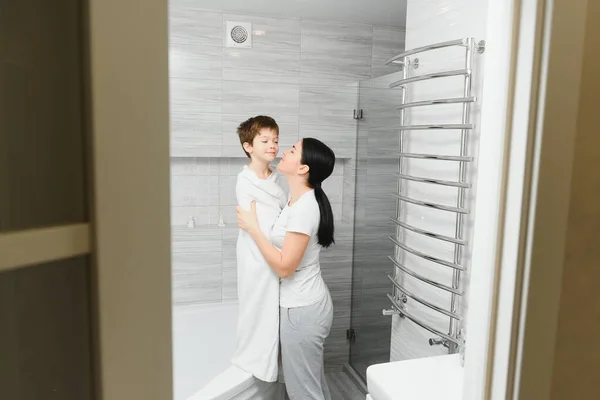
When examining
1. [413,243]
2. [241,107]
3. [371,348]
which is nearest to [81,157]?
[413,243]

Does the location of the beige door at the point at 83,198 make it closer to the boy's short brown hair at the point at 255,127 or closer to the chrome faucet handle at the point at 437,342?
the chrome faucet handle at the point at 437,342

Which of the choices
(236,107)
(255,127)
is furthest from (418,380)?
(236,107)

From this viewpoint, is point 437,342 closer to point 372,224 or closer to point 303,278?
point 303,278

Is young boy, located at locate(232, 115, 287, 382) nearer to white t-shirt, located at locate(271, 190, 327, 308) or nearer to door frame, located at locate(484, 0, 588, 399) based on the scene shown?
white t-shirt, located at locate(271, 190, 327, 308)

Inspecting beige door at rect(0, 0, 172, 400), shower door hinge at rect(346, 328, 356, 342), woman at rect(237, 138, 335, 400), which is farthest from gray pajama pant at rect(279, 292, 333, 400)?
beige door at rect(0, 0, 172, 400)

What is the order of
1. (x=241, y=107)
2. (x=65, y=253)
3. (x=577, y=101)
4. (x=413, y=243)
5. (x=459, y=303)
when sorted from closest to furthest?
(x=65, y=253), (x=577, y=101), (x=459, y=303), (x=413, y=243), (x=241, y=107)

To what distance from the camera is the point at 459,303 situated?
171 centimetres

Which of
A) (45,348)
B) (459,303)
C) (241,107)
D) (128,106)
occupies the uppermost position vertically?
(241,107)

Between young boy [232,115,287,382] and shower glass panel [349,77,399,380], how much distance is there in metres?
0.77

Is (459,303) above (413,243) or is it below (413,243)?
below

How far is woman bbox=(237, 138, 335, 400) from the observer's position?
2.19 metres

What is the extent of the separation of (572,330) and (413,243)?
1.25 meters

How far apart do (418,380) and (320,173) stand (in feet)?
3.45

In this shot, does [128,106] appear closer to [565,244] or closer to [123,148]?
[123,148]
